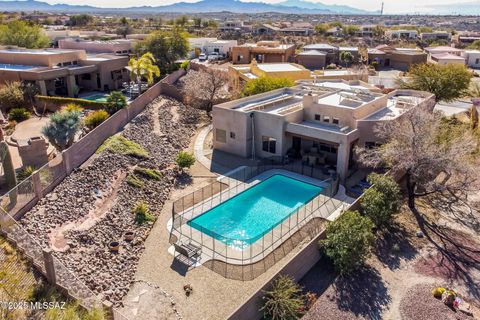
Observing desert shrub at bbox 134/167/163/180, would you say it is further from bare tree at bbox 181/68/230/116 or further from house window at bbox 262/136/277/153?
bare tree at bbox 181/68/230/116

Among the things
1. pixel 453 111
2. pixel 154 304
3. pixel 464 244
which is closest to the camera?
pixel 154 304

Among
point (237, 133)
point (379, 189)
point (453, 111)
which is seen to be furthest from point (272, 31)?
point (379, 189)

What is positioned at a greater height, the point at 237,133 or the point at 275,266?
the point at 237,133

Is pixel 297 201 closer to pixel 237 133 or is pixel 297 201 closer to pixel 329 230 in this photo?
pixel 329 230

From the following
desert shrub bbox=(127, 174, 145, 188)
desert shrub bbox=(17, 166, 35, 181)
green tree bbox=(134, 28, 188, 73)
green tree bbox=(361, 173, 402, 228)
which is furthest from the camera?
green tree bbox=(134, 28, 188, 73)

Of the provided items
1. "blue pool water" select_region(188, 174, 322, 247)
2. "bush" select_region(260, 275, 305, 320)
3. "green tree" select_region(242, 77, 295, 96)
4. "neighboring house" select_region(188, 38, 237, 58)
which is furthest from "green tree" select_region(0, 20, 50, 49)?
"bush" select_region(260, 275, 305, 320)

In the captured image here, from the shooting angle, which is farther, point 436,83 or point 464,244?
point 436,83
